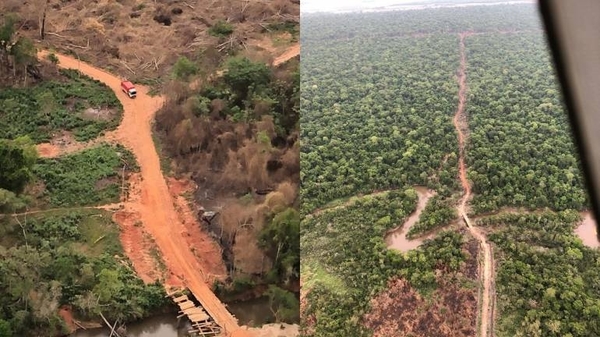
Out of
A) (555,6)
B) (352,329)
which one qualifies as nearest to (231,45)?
(352,329)

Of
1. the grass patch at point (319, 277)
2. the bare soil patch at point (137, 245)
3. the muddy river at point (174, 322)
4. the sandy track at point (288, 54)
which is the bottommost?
the muddy river at point (174, 322)

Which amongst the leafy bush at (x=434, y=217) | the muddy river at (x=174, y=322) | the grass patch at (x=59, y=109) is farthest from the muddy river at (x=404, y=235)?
the grass patch at (x=59, y=109)

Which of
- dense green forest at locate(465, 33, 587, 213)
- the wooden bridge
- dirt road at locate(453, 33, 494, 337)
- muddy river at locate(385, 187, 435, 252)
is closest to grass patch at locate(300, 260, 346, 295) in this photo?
muddy river at locate(385, 187, 435, 252)

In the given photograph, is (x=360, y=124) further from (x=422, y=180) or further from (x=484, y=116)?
(x=484, y=116)


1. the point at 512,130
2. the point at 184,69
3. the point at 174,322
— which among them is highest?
the point at 184,69

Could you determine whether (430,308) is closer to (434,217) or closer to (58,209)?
(434,217)

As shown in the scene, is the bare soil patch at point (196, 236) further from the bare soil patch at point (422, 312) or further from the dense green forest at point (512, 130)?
the dense green forest at point (512, 130)

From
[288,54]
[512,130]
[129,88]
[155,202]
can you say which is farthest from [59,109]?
[512,130]
